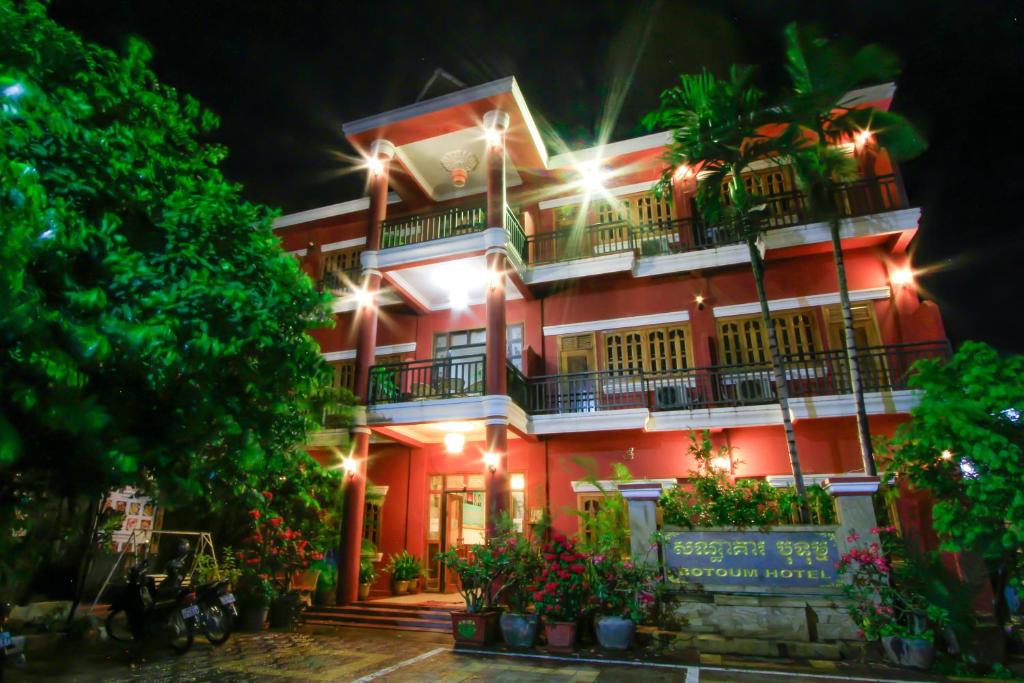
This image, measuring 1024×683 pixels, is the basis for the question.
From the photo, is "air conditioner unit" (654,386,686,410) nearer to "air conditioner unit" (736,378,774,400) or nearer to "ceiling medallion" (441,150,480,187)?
"air conditioner unit" (736,378,774,400)

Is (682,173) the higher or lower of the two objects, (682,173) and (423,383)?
the higher

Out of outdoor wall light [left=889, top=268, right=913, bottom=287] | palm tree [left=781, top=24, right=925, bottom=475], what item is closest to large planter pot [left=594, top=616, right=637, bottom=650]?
palm tree [left=781, top=24, right=925, bottom=475]

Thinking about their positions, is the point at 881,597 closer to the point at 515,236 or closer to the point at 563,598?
the point at 563,598

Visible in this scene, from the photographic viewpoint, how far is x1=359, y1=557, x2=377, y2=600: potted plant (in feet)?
36.9

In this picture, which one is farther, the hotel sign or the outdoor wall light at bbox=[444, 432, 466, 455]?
the outdoor wall light at bbox=[444, 432, 466, 455]

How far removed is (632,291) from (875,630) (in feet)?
25.6

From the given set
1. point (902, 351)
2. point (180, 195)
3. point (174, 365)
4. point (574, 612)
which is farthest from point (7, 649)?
point (902, 351)

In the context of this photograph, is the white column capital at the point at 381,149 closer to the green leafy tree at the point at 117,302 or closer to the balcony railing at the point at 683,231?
the balcony railing at the point at 683,231

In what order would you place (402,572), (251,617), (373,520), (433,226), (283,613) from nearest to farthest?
(251,617), (283,613), (402,572), (373,520), (433,226)

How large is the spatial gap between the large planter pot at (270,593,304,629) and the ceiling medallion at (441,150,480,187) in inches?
384

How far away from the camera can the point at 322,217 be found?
1579 cm

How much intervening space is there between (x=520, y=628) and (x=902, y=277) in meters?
9.72

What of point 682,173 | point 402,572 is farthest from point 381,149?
point 402,572

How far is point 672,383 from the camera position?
1174cm
